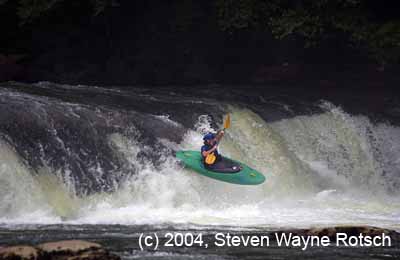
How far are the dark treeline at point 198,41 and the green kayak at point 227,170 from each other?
547 centimetres

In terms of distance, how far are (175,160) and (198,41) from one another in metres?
8.01

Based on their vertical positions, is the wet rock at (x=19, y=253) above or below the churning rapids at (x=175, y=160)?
below

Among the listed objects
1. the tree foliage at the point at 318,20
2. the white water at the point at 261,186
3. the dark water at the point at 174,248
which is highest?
the tree foliage at the point at 318,20

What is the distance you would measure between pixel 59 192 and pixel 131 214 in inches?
40.9

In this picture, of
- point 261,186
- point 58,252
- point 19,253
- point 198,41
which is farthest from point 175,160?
point 198,41

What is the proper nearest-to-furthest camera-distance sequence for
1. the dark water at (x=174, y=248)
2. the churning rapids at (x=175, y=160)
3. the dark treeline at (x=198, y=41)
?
1. the dark water at (x=174, y=248)
2. the churning rapids at (x=175, y=160)
3. the dark treeline at (x=198, y=41)

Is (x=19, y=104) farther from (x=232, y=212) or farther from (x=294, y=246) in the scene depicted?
(x=294, y=246)

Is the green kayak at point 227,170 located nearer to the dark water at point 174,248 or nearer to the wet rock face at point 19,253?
the dark water at point 174,248

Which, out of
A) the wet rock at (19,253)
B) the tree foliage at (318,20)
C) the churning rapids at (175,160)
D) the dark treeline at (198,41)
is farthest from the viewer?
the dark treeline at (198,41)

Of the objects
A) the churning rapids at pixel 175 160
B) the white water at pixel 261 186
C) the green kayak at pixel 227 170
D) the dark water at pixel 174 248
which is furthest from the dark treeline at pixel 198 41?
the dark water at pixel 174 248

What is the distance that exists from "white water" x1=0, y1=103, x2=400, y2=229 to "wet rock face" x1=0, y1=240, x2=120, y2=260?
3.09m

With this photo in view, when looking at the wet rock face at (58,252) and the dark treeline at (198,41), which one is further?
the dark treeline at (198,41)

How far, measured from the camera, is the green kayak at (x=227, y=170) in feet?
44.3

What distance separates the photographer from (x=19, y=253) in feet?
25.8
